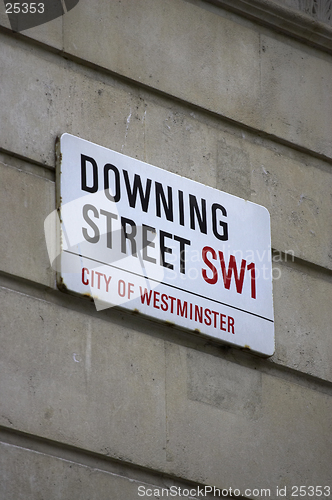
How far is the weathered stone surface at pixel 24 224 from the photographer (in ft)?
17.3

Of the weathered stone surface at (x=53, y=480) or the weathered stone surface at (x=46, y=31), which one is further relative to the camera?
the weathered stone surface at (x=46, y=31)

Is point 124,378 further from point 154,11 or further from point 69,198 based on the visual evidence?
point 154,11

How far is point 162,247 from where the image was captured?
18.8 ft

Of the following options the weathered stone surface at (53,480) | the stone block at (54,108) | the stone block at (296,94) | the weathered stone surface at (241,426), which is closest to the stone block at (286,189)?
the stone block at (296,94)

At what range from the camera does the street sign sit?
548cm

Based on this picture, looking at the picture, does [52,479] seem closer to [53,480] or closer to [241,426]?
[53,480]

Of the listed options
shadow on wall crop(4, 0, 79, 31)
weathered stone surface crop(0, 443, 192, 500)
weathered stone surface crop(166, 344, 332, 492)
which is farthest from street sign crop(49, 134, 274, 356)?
weathered stone surface crop(0, 443, 192, 500)

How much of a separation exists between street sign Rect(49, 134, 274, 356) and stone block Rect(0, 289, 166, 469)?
18 cm

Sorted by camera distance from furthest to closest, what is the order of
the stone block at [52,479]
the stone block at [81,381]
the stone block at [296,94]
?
the stone block at [296,94], the stone block at [81,381], the stone block at [52,479]

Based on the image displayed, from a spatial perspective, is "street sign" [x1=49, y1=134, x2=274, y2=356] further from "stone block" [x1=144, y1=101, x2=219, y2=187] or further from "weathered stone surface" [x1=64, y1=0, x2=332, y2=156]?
"weathered stone surface" [x1=64, y1=0, x2=332, y2=156]

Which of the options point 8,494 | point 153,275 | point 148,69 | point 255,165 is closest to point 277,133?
point 255,165

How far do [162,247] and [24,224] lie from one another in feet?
2.60

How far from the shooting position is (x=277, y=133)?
21.5 feet

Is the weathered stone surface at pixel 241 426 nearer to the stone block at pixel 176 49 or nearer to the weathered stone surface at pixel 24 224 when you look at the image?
the weathered stone surface at pixel 24 224
